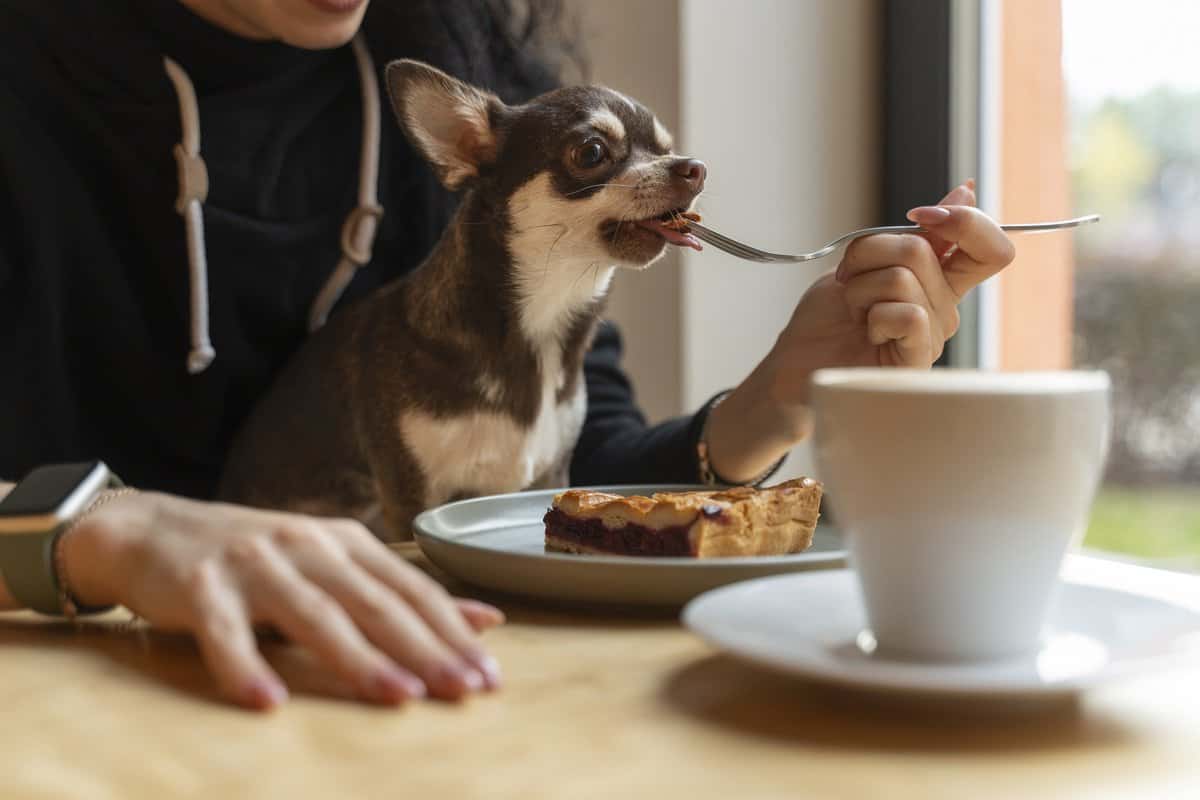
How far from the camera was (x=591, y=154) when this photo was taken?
4.12 ft

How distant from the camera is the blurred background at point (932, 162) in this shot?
2109 millimetres

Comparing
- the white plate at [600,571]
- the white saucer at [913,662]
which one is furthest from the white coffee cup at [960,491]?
the white plate at [600,571]

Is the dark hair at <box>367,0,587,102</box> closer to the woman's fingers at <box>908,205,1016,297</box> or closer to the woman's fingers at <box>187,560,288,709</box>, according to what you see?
the woman's fingers at <box>908,205,1016,297</box>

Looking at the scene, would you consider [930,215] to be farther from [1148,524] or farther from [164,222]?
[1148,524]

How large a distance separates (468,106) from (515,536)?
55 centimetres

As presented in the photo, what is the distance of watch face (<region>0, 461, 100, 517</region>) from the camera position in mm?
724

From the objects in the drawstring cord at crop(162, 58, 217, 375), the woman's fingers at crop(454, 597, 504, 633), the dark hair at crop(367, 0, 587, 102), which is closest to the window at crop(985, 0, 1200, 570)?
the dark hair at crop(367, 0, 587, 102)

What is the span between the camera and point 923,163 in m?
2.16

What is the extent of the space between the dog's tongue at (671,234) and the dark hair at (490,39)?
0.51 meters

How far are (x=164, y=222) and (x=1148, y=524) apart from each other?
1949 mm

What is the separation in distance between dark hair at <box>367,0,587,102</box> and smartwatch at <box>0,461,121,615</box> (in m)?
1.01

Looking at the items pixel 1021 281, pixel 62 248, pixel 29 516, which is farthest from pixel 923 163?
pixel 29 516

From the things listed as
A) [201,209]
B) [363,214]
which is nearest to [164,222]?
[201,209]

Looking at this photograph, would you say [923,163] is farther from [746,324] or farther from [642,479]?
[642,479]
